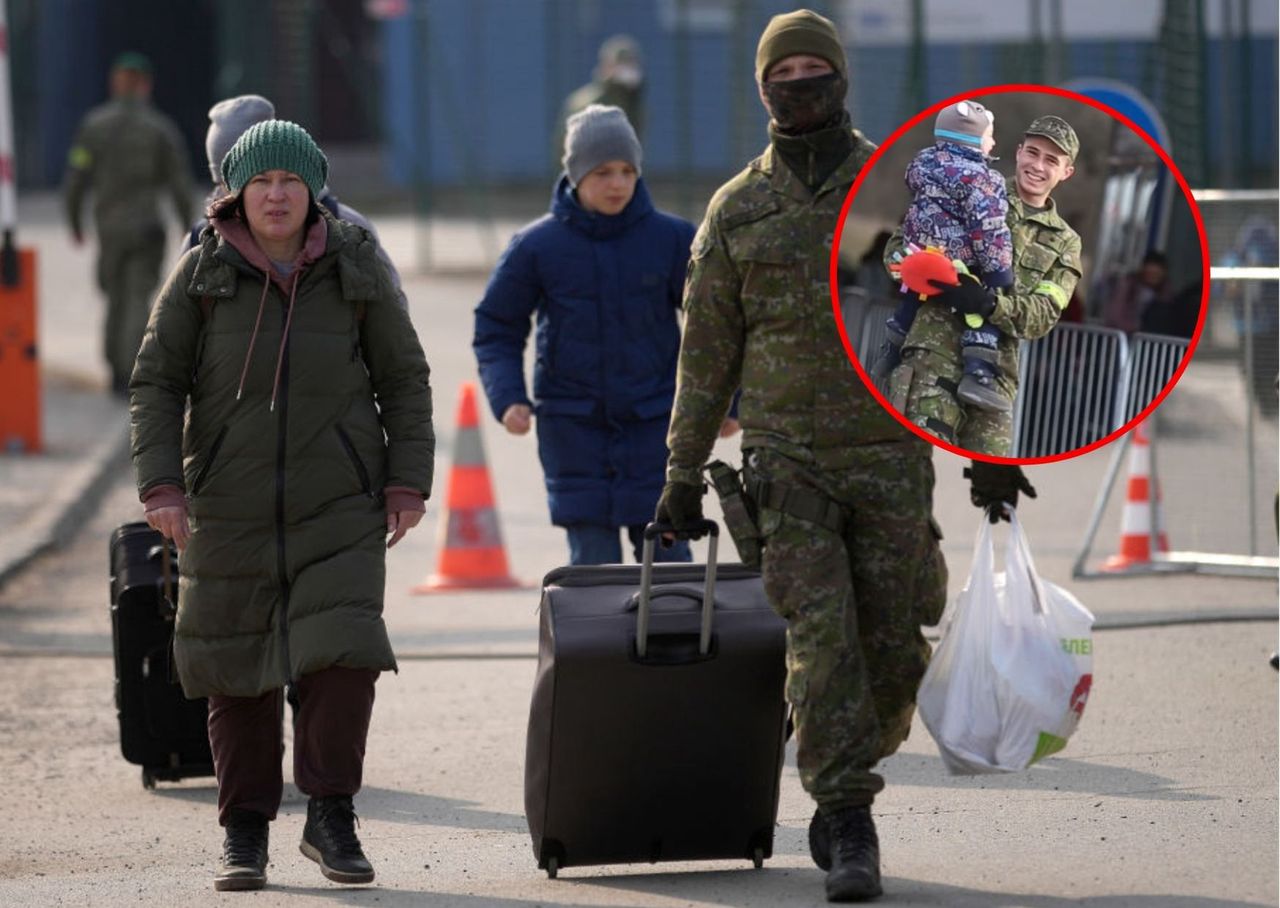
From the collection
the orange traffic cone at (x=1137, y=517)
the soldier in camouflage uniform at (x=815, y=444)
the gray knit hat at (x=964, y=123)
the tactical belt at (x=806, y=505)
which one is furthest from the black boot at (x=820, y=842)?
the orange traffic cone at (x=1137, y=517)

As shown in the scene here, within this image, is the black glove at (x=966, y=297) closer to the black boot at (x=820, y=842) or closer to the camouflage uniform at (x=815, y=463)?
the camouflage uniform at (x=815, y=463)

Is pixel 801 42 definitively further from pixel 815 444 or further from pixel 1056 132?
pixel 815 444

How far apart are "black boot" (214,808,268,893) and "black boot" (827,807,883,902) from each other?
1.35 meters

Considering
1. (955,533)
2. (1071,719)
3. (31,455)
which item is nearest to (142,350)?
(1071,719)

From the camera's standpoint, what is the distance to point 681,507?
18.5 ft

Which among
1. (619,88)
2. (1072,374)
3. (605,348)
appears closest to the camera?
(1072,374)

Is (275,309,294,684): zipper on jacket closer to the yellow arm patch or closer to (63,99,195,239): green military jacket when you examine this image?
the yellow arm patch

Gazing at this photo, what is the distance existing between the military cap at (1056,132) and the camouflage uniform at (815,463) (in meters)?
0.37

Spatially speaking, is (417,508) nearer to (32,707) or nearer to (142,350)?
(142,350)

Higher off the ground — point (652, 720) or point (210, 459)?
point (210, 459)

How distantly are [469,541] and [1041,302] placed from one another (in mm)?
5412

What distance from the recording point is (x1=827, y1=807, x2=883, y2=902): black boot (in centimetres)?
546

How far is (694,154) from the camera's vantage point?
88.9 feet

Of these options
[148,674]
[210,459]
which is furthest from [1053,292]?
[148,674]
